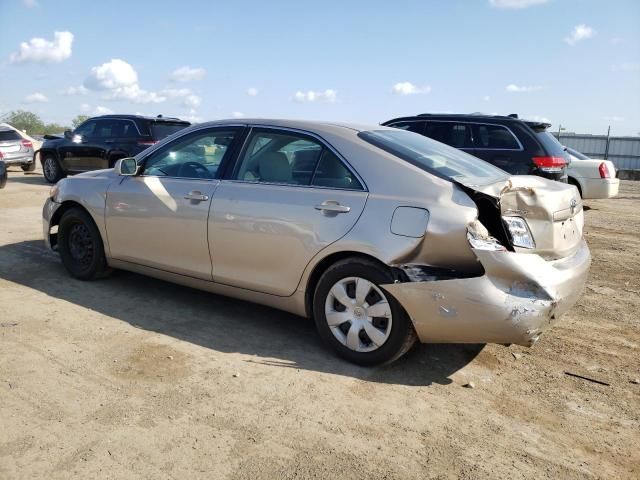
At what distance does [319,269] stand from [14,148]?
1536cm

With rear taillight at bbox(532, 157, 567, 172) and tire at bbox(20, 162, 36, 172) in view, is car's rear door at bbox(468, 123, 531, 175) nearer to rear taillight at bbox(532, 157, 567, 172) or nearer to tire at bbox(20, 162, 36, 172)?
rear taillight at bbox(532, 157, 567, 172)

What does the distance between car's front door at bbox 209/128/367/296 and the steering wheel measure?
0.90ft

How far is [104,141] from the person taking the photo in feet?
43.6

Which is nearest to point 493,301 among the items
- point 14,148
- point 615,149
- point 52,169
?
point 52,169

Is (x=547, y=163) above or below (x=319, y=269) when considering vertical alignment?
above

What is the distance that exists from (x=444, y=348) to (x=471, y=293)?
984 mm

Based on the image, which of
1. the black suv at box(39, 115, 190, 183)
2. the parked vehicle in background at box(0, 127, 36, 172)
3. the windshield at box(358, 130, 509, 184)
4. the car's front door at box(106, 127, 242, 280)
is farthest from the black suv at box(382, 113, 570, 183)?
the parked vehicle in background at box(0, 127, 36, 172)

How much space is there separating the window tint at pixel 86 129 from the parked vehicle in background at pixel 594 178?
10922mm

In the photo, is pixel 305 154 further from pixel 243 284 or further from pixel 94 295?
pixel 94 295

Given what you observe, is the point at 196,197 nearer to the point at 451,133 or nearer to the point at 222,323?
the point at 222,323

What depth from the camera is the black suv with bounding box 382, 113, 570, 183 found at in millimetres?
8477

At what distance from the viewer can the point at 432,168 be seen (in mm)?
3777

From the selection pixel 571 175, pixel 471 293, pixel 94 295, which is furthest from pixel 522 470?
pixel 571 175

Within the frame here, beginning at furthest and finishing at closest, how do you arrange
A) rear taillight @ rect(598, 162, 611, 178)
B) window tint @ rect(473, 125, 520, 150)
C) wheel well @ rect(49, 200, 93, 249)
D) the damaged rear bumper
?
rear taillight @ rect(598, 162, 611, 178), window tint @ rect(473, 125, 520, 150), wheel well @ rect(49, 200, 93, 249), the damaged rear bumper
